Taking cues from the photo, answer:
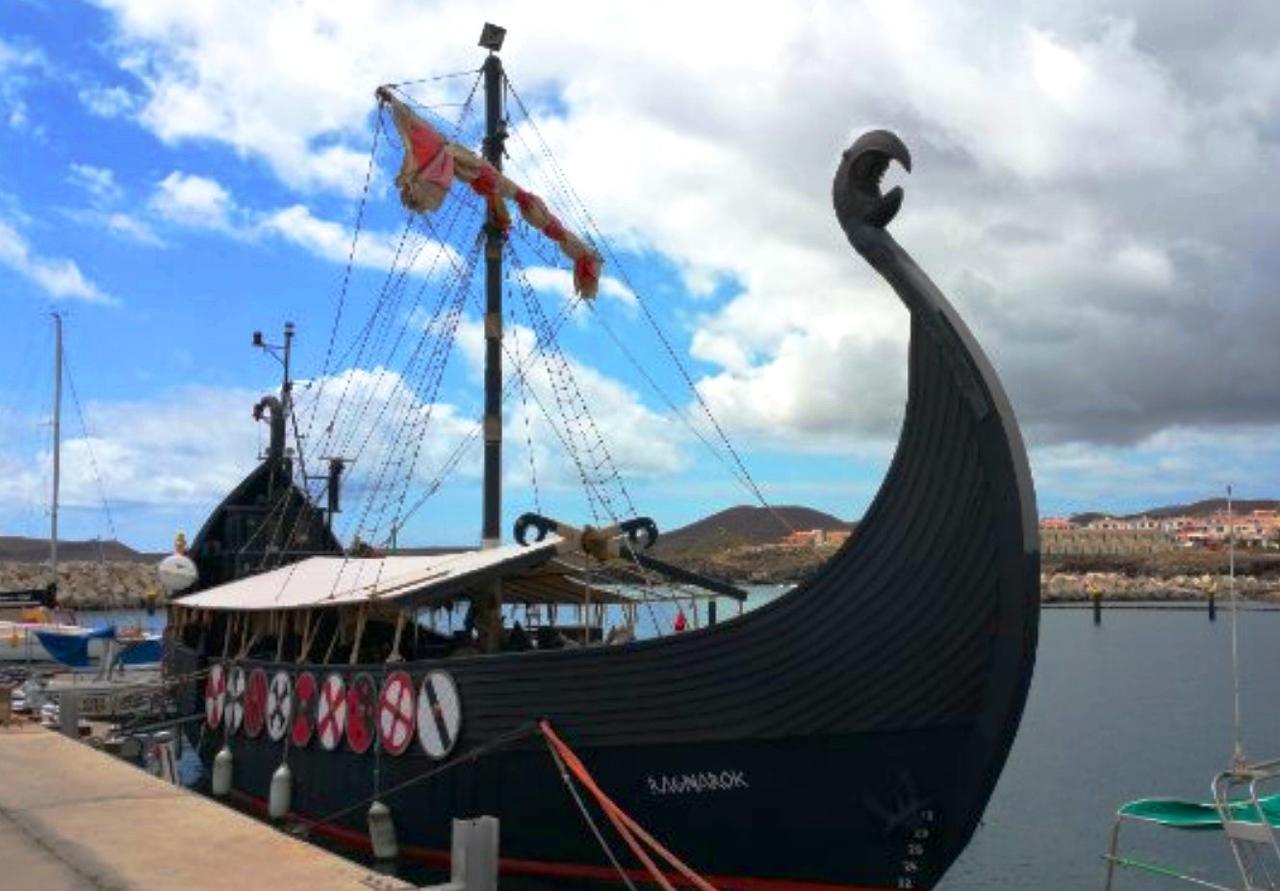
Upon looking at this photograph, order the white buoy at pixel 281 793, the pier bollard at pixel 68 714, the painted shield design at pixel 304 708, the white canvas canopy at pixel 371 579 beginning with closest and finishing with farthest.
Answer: the white canvas canopy at pixel 371 579 < the painted shield design at pixel 304 708 < the white buoy at pixel 281 793 < the pier bollard at pixel 68 714

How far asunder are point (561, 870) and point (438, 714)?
80.4 inches

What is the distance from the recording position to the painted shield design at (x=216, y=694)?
18.9 metres

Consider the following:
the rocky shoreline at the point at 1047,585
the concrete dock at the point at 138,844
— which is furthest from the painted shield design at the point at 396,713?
the rocky shoreline at the point at 1047,585

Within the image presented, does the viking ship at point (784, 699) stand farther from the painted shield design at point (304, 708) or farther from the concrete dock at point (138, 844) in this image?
the concrete dock at point (138, 844)

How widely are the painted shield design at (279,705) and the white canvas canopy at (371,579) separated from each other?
975 mm

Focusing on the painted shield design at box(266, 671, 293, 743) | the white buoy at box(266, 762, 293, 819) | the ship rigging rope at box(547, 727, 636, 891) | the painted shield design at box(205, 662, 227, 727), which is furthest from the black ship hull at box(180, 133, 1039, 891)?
the painted shield design at box(205, 662, 227, 727)

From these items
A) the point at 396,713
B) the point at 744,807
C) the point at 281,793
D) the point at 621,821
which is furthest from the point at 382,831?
the point at 744,807

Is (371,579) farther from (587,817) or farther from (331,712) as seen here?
(587,817)

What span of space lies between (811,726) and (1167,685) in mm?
42395

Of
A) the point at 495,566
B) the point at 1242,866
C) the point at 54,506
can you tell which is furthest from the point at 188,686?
the point at 54,506

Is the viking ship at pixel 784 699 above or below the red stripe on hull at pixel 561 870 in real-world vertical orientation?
above

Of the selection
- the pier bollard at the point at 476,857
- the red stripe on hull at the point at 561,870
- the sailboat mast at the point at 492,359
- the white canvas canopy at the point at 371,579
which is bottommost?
the red stripe on hull at the point at 561,870

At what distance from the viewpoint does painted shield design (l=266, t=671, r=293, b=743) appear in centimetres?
1639

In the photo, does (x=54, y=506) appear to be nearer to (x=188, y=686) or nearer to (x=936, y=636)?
(x=188, y=686)
